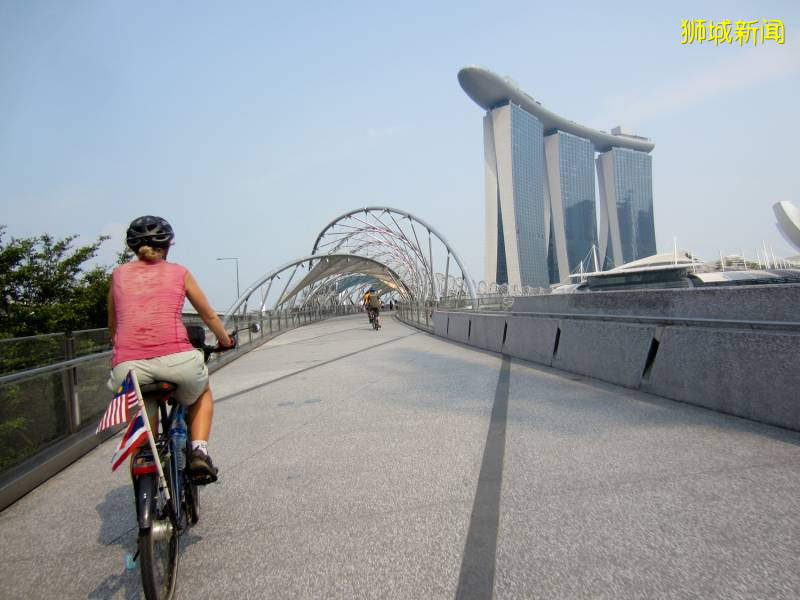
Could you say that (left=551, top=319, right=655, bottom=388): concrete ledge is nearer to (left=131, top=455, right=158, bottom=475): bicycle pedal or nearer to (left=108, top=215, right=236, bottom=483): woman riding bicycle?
(left=108, top=215, right=236, bottom=483): woman riding bicycle

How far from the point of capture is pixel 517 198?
120 metres

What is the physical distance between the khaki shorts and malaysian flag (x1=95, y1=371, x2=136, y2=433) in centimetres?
9

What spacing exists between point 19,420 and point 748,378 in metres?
5.98

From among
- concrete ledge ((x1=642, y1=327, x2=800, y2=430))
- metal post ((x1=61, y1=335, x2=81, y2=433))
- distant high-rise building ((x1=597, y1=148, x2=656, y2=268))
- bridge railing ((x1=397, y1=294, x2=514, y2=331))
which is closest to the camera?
concrete ledge ((x1=642, y1=327, x2=800, y2=430))

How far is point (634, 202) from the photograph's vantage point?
171 metres

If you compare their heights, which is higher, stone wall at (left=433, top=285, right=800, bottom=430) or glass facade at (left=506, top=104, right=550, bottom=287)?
glass facade at (left=506, top=104, right=550, bottom=287)

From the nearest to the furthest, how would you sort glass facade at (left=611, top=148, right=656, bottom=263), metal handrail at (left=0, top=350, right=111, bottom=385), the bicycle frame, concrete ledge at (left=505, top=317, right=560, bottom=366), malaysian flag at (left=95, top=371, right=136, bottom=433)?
the bicycle frame
malaysian flag at (left=95, top=371, right=136, bottom=433)
metal handrail at (left=0, top=350, right=111, bottom=385)
concrete ledge at (left=505, top=317, right=560, bottom=366)
glass facade at (left=611, top=148, right=656, bottom=263)

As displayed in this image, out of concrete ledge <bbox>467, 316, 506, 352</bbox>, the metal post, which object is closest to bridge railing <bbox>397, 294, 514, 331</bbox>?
concrete ledge <bbox>467, 316, 506, 352</bbox>

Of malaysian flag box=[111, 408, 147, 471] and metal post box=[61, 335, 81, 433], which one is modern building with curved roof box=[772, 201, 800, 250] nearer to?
metal post box=[61, 335, 81, 433]

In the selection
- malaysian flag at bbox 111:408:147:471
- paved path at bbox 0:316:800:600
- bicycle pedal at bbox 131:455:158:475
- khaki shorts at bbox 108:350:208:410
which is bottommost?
paved path at bbox 0:316:800:600

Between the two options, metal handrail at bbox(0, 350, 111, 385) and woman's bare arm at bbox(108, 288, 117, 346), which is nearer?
woman's bare arm at bbox(108, 288, 117, 346)

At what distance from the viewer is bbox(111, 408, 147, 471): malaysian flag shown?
2488 millimetres

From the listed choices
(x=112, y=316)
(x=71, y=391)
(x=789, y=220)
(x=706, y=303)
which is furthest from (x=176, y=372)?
(x=789, y=220)

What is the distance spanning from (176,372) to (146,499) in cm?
68
